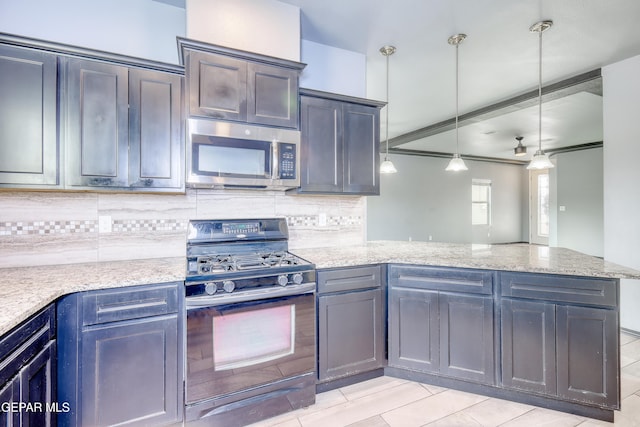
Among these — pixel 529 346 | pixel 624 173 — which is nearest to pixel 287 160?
pixel 529 346

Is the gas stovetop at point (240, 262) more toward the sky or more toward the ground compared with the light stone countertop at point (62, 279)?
more toward the sky

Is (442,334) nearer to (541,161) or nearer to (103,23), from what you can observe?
(541,161)

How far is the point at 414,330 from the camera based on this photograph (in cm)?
223

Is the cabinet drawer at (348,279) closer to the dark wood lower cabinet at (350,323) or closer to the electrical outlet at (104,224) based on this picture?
the dark wood lower cabinet at (350,323)

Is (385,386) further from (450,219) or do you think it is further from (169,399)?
(450,219)

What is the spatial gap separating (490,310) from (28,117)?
3.03m

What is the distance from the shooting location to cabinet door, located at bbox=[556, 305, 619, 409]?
1.78 metres

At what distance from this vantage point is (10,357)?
108 centimetres

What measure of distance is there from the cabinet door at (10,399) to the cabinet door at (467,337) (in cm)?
224

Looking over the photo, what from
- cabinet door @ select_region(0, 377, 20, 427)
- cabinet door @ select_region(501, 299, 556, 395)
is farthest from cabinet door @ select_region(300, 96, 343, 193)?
cabinet door @ select_region(0, 377, 20, 427)

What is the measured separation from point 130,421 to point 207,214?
4.45ft

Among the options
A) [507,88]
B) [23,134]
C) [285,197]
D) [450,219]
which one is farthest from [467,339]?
[450,219]

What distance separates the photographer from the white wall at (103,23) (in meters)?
1.97

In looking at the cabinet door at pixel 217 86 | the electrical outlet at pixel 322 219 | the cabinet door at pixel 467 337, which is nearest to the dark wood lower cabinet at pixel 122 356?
the cabinet door at pixel 217 86
